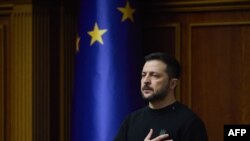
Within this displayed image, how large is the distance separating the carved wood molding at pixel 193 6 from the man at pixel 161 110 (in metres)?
1.34

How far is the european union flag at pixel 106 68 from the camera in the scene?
3.49m

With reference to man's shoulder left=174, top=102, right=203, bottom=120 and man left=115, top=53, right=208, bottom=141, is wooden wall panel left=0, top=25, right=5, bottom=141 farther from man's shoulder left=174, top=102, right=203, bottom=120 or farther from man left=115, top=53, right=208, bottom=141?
man's shoulder left=174, top=102, right=203, bottom=120

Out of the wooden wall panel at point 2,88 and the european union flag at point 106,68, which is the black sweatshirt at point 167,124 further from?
the wooden wall panel at point 2,88

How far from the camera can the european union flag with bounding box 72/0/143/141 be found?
3486 millimetres

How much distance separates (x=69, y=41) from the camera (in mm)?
3941

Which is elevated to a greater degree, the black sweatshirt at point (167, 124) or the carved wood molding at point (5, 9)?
the carved wood molding at point (5, 9)

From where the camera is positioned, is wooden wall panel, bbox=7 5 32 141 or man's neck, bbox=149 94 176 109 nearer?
man's neck, bbox=149 94 176 109

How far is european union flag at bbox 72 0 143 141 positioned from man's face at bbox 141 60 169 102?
1093mm

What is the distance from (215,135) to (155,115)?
1.36 m

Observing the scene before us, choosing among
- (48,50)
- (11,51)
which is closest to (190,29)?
(48,50)

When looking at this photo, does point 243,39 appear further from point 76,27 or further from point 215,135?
point 76,27

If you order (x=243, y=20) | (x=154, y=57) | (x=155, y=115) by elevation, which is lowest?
(x=155, y=115)

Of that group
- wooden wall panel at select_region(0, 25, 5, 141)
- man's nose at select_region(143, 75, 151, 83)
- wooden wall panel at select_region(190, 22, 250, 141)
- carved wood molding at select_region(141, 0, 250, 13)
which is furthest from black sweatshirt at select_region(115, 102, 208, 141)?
wooden wall panel at select_region(0, 25, 5, 141)

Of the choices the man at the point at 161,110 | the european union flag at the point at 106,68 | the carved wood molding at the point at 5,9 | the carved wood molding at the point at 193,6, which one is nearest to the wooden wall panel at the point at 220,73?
the carved wood molding at the point at 193,6
